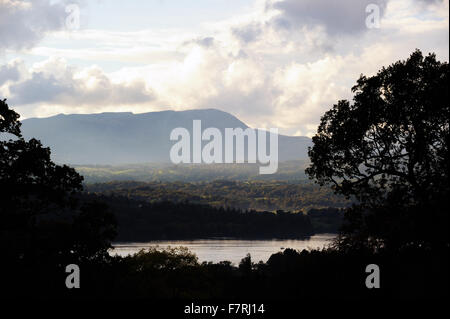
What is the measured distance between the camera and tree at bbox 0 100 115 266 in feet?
110

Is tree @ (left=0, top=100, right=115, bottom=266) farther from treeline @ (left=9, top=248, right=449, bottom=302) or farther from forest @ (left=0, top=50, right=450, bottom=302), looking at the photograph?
treeline @ (left=9, top=248, right=449, bottom=302)

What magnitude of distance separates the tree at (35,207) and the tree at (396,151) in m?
13.9

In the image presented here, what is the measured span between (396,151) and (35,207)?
2020 cm

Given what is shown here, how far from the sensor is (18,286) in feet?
110

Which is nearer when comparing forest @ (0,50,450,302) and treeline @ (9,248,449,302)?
forest @ (0,50,450,302)

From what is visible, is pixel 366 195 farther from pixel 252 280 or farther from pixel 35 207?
pixel 252 280

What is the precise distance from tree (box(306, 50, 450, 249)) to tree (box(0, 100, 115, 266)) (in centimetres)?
1390

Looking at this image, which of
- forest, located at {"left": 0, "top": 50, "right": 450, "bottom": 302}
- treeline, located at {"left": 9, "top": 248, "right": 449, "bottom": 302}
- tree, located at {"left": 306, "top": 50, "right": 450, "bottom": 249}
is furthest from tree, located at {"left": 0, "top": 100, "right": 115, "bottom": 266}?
tree, located at {"left": 306, "top": 50, "right": 450, "bottom": 249}

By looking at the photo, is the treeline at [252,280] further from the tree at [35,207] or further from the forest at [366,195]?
the tree at [35,207]

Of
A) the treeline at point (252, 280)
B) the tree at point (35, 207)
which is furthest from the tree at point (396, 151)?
the tree at point (35, 207)

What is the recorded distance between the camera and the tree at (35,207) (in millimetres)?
33406

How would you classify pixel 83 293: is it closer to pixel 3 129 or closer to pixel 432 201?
pixel 3 129
